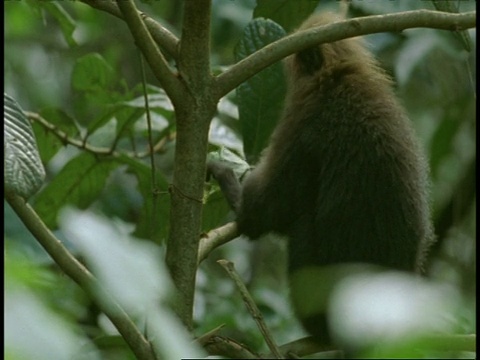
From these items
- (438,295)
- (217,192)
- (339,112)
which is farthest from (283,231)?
(438,295)

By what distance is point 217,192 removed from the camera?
10.6ft

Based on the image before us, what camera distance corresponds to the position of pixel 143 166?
133 inches

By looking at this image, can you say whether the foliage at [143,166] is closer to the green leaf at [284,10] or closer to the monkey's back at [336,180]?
the green leaf at [284,10]

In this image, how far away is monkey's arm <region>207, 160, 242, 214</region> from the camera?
3252mm

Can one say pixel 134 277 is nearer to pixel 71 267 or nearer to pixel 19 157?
pixel 71 267

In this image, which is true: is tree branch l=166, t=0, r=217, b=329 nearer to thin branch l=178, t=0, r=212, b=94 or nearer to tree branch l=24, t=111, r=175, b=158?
thin branch l=178, t=0, r=212, b=94

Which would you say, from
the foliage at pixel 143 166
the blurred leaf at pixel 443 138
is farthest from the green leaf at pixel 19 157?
the blurred leaf at pixel 443 138

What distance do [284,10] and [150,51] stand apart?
1.25m

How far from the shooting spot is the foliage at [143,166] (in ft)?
1.96

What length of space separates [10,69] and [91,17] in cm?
56

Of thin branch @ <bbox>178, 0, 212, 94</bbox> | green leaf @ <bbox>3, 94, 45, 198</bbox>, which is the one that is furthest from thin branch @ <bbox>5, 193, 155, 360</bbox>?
thin branch @ <bbox>178, 0, 212, 94</bbox>

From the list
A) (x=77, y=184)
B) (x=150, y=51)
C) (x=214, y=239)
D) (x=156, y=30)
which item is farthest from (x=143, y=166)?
(x=150, y=51)

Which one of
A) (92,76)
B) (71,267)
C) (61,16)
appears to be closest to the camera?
(71,267)

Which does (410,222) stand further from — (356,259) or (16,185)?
(16,185)
